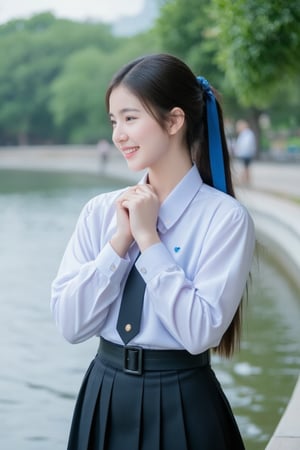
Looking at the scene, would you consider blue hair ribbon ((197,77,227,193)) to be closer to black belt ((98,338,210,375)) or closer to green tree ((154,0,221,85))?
black belt ((98,338,210,375))

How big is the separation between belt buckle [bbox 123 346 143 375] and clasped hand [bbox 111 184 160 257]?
21 centimetres

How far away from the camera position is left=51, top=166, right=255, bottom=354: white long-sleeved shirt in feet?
5.72

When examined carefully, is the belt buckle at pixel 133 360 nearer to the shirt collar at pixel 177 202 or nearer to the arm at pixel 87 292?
the arm at pixel 87 292

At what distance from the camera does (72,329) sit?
6.11 ft

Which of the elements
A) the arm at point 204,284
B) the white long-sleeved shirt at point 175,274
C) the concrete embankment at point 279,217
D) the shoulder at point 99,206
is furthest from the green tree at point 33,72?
the arm at point 204,284

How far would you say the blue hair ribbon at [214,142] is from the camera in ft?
6.34

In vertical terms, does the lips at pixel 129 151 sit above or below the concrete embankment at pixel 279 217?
above

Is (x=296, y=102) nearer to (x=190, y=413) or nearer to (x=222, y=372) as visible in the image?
(x=222, y=372)

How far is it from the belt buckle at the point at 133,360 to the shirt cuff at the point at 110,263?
0.53 ft

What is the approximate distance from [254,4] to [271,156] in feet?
78.4

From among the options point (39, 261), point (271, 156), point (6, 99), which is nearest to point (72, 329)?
point (39, 261)

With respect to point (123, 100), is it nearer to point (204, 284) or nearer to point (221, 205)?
point (221, 205)

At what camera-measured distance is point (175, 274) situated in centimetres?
174

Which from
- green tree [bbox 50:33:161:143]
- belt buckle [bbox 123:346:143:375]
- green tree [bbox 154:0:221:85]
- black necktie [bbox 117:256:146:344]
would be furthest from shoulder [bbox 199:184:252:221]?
green tree [bbox 50:33:161:143]
